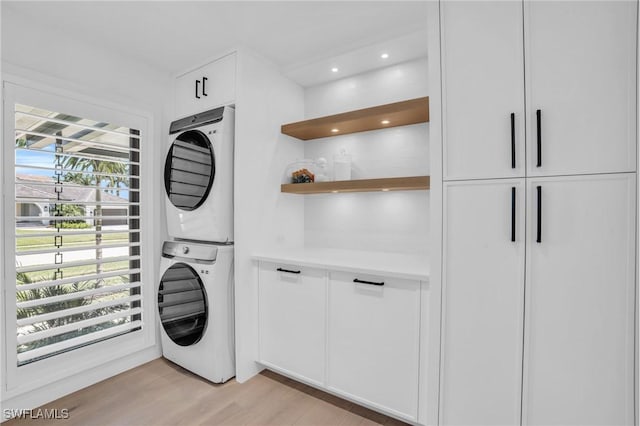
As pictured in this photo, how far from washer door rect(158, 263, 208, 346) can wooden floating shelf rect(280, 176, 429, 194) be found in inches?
36.9

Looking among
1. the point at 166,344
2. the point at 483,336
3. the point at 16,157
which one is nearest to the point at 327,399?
the point at 483,336

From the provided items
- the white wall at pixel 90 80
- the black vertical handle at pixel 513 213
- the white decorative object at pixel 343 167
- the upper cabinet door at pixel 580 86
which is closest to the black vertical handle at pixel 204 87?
the white wall at pixel 90 80

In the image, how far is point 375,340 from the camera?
173 centimetres

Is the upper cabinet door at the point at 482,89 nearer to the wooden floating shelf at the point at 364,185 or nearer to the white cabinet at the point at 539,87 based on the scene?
the white cabinet at the point at 539,87

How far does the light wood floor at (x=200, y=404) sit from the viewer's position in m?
1.78

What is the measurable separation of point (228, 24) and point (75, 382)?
248 cm

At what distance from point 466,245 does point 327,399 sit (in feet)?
4.36

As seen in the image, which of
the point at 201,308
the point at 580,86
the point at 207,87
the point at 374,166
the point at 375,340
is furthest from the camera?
the point at 374,166

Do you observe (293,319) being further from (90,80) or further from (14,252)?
(90,80)

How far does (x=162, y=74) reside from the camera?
2514mm

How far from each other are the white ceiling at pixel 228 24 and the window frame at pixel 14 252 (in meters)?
0.42

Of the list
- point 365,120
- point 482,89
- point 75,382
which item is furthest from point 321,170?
point 75,382

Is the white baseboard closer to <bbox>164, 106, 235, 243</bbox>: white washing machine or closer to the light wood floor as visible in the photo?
the light wood floor

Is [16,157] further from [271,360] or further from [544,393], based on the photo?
[544,393]
